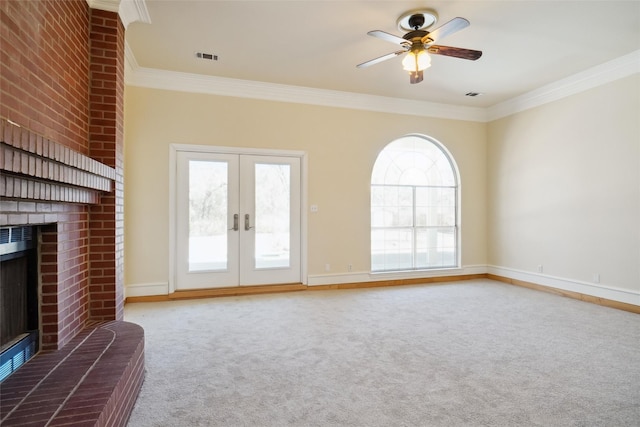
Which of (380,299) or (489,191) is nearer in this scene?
(380,299)

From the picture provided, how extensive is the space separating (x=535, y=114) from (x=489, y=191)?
1.46 metres

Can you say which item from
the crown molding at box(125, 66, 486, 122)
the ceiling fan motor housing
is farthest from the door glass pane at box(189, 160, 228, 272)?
the ceiling fan motor housing

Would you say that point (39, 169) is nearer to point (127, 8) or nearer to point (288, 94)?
point (127, 8)

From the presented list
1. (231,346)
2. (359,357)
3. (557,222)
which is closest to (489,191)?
(557,222)

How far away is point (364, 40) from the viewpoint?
3559 millimetres

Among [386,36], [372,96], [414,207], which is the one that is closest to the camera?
[386,36]

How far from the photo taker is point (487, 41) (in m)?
3.57

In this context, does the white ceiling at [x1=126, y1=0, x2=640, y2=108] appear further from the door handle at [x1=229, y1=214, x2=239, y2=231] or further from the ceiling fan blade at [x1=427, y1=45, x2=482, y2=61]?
the door handle at [x1=229, y1=214, x2=239, y2=231]

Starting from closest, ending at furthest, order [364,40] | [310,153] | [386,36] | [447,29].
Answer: [447,29] < [386,36] < [364,40] < [310,153]

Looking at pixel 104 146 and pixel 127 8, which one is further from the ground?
pixel 127 8

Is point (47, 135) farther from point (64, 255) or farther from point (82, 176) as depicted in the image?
point (64, 255)

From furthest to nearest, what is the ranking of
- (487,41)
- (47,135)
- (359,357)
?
(487,41) → (359,357) → (47,135)

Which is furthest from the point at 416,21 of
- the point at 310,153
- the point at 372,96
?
the point at 310,153

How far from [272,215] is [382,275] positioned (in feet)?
6.65
